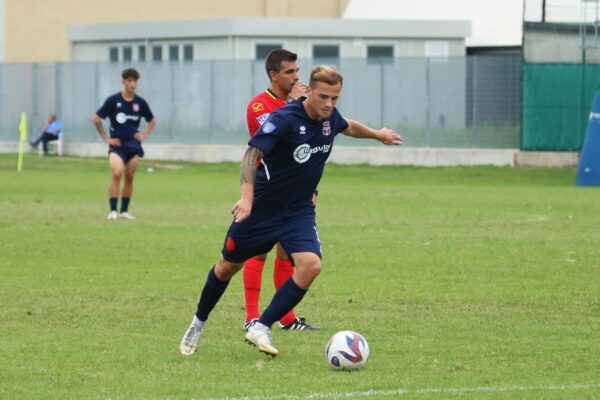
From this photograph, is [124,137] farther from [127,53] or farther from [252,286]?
[127,53]

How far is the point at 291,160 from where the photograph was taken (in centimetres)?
854

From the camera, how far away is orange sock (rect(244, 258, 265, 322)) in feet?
31.8

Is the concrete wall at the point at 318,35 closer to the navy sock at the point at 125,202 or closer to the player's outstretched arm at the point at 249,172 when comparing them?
the navy sock at the point at 125,202

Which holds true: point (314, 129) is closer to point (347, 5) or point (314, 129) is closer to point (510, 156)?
point (510, 156)

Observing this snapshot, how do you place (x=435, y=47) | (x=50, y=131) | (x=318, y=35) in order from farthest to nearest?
(x=435, y=47) → (x=318, y=35) → (x=50, y=131)

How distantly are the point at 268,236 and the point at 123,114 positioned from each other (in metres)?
11.4

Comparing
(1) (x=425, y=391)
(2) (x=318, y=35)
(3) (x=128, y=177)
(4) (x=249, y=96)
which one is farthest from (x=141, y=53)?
(1) (x=425, y=391)

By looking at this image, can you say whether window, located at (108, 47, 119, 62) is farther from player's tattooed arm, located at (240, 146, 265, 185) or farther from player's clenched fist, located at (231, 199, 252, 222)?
player's clenched fist, located at (231, 199, 252, 222)

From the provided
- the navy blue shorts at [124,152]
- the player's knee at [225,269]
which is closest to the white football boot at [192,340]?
the player's knee at [225,269]

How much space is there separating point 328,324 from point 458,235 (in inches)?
278

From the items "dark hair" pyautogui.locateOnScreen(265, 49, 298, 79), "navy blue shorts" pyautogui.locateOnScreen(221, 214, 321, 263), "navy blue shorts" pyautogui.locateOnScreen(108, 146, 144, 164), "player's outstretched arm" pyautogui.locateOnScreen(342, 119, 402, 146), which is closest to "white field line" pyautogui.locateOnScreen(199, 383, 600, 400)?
"navy blue shorts" pyautogui.locateOnScreen(221, 214, 321, 263)

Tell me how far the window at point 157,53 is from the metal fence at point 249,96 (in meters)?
2.58

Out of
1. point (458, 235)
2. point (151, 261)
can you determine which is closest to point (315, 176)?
point (151, 261)

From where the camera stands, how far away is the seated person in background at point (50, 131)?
39.0 meters
